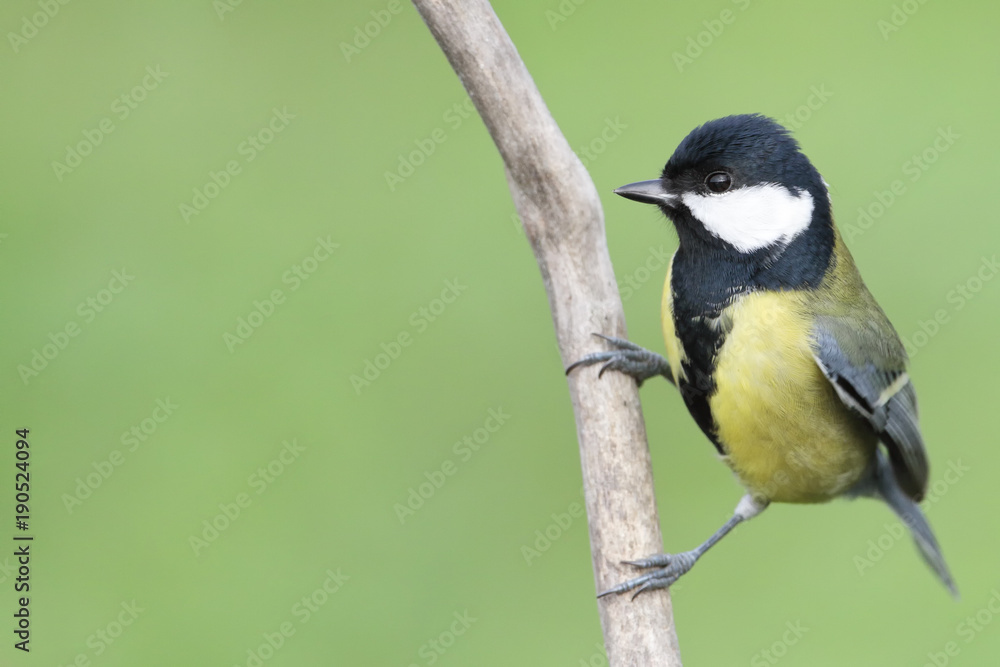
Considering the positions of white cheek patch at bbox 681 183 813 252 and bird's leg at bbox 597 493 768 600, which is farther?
white cheek patch at bbox 681 183 813 252

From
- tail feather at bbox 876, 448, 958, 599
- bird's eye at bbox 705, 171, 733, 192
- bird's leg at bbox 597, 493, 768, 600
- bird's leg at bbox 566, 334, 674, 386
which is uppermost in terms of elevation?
bird's eye at bbox 705, 171, 733, 192

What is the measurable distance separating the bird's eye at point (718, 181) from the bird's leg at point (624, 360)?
0.34 metres

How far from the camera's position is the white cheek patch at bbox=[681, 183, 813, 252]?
2105mm

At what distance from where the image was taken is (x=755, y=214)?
82.7 inches

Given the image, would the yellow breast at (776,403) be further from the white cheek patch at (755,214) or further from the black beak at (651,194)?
the black beak at (651,194)

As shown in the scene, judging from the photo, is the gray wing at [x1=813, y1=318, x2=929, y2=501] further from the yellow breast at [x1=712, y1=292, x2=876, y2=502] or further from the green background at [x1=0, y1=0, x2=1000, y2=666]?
the green background at [x1=0, y1=0, x2=1000, y2=666]

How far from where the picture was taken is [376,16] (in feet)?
14.9

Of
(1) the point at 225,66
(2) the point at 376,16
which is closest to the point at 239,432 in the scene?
(1) the point at 225,66

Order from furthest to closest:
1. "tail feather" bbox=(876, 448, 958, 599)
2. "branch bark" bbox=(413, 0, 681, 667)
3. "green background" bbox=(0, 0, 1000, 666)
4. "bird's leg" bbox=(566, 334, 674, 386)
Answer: "green background" bbox=(0, 0, 1000, 666) → "tail feather" bbox=(876, 448, 958, 599) → "bird's leg" bbox=(566, 334, 674, 386) → "branch bark" bbox=(413, 0, 681, 667)

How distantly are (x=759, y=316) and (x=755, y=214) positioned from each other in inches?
7.6

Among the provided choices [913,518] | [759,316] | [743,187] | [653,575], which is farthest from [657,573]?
[913,518]

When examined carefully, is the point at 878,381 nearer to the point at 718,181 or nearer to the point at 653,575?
the point at 718,181

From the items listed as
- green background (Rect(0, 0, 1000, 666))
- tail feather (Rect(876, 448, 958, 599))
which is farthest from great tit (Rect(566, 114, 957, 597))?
tail feather (Rect(876, 448, 958, 599))

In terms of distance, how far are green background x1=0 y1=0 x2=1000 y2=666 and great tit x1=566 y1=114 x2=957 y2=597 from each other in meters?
0.20
